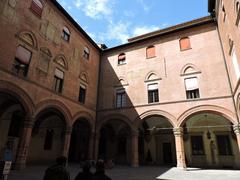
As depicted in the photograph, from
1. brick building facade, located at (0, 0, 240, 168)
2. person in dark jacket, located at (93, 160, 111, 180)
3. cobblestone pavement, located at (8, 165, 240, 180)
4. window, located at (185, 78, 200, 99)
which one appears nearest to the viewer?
person in dark jacket, located at (93, 160, 111, 180)

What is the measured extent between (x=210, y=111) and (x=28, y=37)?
12193 mm

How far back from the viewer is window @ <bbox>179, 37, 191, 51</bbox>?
14.9 m

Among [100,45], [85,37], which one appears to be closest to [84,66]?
[85,37]

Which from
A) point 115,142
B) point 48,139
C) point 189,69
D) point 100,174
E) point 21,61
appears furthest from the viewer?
point 115,142

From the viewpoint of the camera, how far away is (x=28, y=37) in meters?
11.0

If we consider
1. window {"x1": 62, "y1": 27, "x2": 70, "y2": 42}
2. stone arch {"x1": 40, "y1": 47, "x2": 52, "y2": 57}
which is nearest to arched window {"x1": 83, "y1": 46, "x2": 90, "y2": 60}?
window {"x1": 62, "y1": 27, "x2": 70, "y2": 42}

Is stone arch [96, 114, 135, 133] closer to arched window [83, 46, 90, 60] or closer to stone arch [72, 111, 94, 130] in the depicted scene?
stone arch [72, 111, 94, 130]

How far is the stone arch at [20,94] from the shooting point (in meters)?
9.16

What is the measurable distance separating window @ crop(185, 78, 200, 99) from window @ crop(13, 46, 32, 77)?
10725 mm

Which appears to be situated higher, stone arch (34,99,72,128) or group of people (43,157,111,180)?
stone arch (34,99,72,128)

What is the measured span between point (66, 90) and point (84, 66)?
3.24 metres

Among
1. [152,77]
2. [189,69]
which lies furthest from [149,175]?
[189,69]

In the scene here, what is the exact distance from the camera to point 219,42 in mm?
13727

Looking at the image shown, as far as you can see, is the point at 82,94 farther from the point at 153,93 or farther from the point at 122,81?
the point at 153,93
